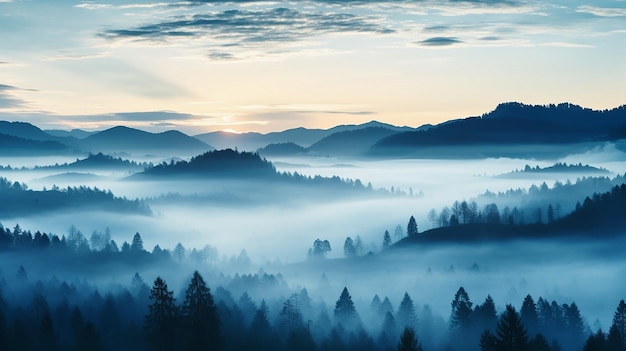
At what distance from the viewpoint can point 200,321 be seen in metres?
79.1

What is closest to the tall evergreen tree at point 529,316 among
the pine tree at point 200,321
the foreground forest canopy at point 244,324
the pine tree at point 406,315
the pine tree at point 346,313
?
the foreground forest canopy at point 244,324

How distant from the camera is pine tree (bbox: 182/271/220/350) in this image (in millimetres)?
78312

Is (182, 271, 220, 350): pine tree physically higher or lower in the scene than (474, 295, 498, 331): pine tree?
higher

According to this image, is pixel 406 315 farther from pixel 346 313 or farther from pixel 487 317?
pixel 487 317

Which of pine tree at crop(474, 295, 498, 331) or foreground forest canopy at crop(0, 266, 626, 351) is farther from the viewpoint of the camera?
pine tree at crop(474, 295, 498, 331)

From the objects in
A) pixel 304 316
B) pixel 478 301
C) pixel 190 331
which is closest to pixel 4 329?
pixel 190 331

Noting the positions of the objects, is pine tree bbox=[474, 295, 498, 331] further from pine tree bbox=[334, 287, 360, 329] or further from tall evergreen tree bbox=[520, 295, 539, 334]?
pine tree bbox=[334, 287, 360, 329]

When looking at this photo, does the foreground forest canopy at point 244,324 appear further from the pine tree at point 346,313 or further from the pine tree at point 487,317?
the pine tree at point 487,317

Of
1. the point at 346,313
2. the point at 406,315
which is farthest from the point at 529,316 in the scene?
the point at 346,313

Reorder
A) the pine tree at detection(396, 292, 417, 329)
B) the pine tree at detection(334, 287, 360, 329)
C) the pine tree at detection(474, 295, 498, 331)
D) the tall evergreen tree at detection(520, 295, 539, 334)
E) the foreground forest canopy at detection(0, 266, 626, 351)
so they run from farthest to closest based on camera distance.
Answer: the pine tree at detection(334, 287, 360, 329) < the pine tree at detection(396, 292, 417, 329) < the tall evergreen tree at detection(520, 295, 539, 334) < the pine tree at detection(474, 295, 498, 331) < the foreground forest canopy at detection(0, 266, 626, 351)

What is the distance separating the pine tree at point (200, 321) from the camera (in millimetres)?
78312

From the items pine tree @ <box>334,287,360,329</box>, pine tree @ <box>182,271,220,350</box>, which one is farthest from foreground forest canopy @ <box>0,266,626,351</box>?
pine tree @ <box>182,271,220,350</box>

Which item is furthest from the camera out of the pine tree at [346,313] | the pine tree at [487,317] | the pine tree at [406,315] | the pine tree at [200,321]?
the pine tree at [346,313]

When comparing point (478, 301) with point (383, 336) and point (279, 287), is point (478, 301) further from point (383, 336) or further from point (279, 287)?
point (383, 336)
